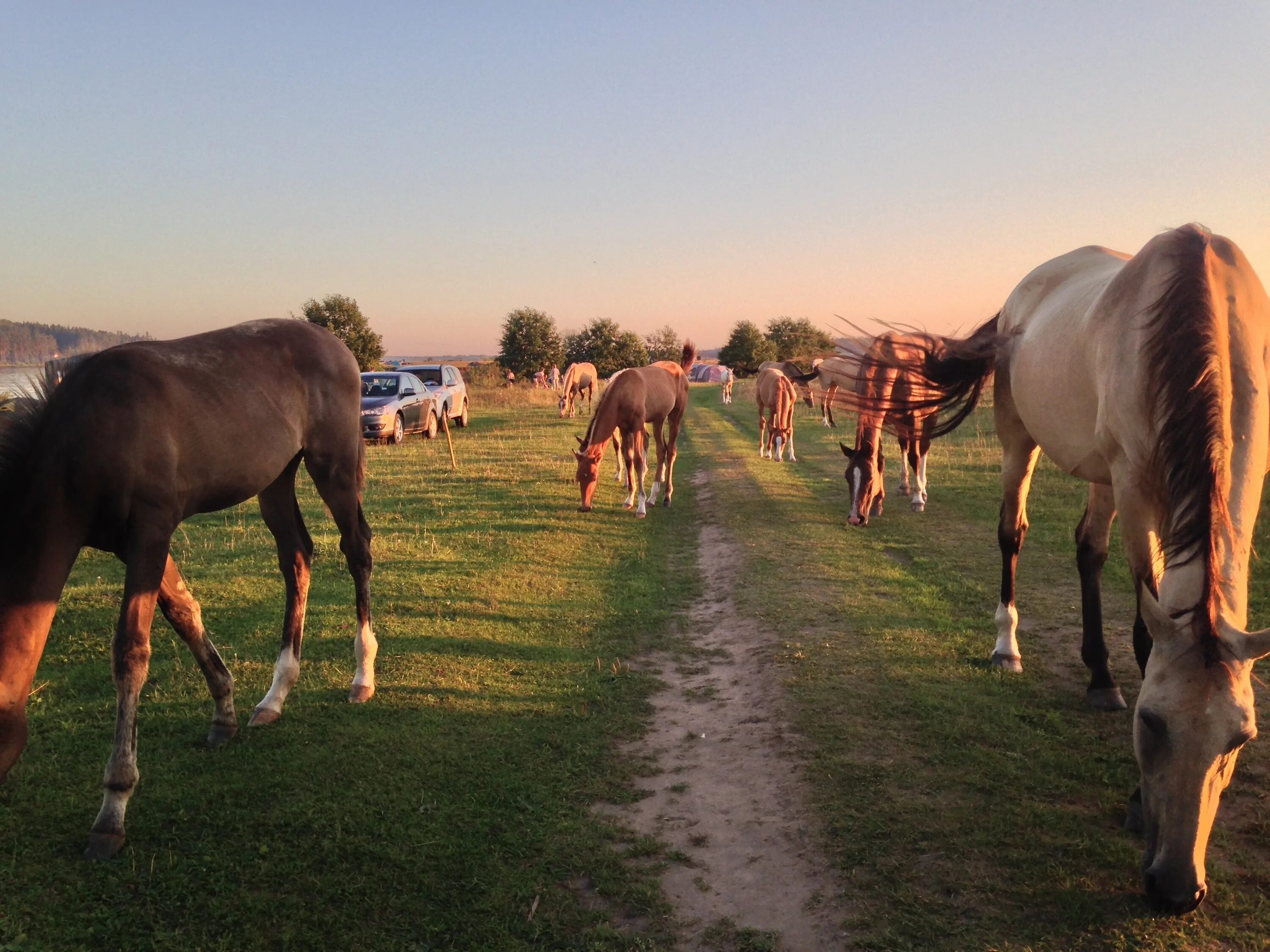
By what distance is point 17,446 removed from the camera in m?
3.21

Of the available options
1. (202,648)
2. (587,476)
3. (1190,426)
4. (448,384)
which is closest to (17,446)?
(202,648)

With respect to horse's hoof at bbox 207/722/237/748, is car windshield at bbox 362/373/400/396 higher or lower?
higher

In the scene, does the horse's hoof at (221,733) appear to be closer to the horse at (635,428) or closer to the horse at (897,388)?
the horse at (897,388)

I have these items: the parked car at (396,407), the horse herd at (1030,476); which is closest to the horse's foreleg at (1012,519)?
the horse herd at (1030,476)

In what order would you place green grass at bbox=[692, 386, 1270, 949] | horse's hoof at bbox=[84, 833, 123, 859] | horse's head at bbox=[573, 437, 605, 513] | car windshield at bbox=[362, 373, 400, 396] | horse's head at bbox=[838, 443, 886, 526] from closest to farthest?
green grass at bbox=[692, 386, 1270, 949], horse's hoof at bbox=[84, 833, 123, 859], horse's head at bbox=[838, 443, 886, 526], horse's head at bbox=[573, 437, 605, 513], car windshield at bbox=[362, 373, 400, 396]

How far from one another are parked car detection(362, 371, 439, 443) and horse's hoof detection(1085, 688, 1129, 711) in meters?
16.1

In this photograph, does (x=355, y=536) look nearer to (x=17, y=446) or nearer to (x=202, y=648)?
(x=202, y=648)

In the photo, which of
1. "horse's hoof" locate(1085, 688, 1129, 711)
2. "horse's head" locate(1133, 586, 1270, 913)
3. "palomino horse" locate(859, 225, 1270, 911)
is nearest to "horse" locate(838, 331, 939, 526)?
"palomino horse" locate(859, 225, 1270, 911)

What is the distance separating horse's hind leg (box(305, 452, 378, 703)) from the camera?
470 centimetres

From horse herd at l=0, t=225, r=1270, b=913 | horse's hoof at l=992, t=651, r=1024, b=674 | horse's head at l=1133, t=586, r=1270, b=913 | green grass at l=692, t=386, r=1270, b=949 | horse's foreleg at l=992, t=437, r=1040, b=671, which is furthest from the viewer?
horse's foreleg at l=992, t=437, r=1040, b=671

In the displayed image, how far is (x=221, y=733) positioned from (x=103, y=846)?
982 millimetres

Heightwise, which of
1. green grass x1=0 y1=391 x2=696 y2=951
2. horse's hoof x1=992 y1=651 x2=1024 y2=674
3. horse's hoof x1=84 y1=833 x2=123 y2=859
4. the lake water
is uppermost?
the lake water

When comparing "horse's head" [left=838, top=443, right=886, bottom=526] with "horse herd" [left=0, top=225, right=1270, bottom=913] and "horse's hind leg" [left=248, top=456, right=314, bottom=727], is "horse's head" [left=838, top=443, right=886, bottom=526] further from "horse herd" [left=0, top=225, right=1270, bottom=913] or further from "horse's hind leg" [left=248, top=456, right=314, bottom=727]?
"horse's hind leg" [left=248, top=456, right=314, bottom=727]

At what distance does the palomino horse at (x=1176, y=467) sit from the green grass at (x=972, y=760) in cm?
28
